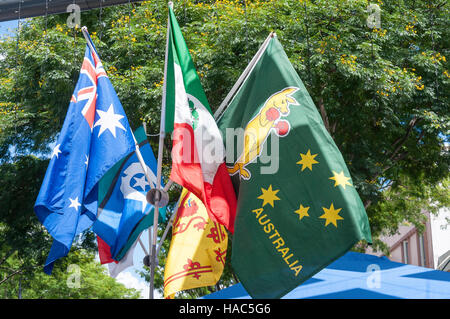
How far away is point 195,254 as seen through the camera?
682 centimetres

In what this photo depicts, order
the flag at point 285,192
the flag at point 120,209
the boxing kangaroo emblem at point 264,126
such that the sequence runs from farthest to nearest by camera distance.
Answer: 1. the flag at point 120,209
2. the boxing kangaroo emblem at point 264,126
3. the flag at point 285,192

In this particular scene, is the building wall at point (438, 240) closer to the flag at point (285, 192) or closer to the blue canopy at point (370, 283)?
the blue canopy at point (370, 283)

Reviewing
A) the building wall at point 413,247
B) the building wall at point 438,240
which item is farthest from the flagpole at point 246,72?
the building wall at point 438,240

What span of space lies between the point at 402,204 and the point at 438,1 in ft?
20.5

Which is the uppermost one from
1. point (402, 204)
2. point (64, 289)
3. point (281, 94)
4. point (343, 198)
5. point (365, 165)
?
point (281, 94)

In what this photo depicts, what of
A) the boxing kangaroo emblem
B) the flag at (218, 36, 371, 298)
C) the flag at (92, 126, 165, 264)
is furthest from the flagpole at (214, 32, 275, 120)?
the flag at (92, 126, 165, 264)

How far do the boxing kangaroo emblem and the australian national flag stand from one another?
1489 mm

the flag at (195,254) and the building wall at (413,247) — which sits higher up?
the flag at (195,254)

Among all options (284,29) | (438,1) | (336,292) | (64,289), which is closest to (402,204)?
(438,1)

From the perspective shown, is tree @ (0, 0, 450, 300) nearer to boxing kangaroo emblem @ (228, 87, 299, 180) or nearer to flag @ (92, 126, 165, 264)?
flag @ (92, 126, 165, 264)

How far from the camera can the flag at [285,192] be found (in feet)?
18.3

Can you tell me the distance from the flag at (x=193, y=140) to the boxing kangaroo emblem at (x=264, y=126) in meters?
0.27

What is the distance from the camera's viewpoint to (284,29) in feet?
40.8

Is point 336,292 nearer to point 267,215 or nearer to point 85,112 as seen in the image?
point 267,215
